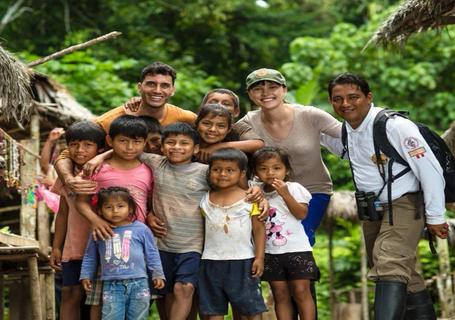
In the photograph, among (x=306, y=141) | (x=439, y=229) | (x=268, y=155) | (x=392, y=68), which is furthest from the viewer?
(x=392, y=68)

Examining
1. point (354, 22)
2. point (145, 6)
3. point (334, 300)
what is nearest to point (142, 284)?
point (334, 300)

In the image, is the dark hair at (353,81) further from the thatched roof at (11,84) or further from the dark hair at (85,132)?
the thatched roof at (11,84)

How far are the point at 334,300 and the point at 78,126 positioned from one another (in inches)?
336

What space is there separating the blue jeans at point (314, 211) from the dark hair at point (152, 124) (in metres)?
1.18

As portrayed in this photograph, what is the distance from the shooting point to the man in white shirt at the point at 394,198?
5098 mm

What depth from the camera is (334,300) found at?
13172mm

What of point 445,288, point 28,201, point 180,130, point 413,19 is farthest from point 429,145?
point 445,288

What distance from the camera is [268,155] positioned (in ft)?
17.8

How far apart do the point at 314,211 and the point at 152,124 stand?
129cm

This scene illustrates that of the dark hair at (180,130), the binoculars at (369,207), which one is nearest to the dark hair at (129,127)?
the dark hair at (180,130)

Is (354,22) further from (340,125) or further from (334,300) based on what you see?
(340,125)

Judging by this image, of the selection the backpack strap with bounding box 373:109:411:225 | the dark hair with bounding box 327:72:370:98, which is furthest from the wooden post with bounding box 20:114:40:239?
the backpack strap with bounding box 373:109:411:225

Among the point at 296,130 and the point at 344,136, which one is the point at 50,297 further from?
the point at 344,136

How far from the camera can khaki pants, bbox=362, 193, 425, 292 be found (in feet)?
16.8
